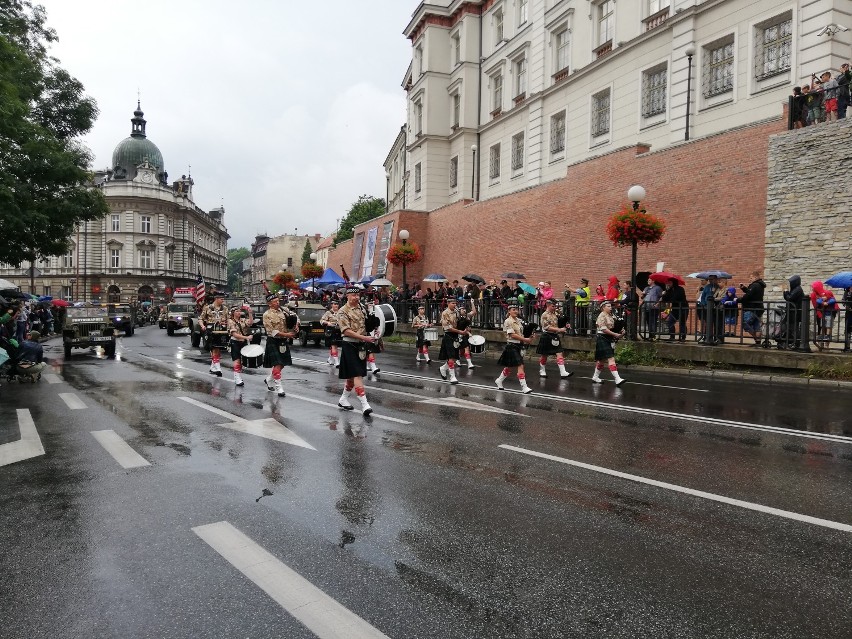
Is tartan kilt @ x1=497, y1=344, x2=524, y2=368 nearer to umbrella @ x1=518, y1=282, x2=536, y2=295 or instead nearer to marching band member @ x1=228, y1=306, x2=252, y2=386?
marching band member @ x1=228, y1=306, x2=252, y2=386

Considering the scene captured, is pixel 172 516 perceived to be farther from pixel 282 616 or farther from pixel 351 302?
pixel 351 302

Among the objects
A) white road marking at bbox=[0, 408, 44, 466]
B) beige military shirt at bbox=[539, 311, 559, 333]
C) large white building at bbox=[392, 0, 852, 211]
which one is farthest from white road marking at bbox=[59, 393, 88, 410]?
large white building at bbox=[392, 0, 852, 211]

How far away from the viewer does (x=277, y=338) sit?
12.2 metres

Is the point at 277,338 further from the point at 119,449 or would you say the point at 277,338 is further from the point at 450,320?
the point at 119,449

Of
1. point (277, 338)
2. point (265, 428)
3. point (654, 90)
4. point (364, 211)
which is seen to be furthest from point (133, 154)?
point (265, 428)

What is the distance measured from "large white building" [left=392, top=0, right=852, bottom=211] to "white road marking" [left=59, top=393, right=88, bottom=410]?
18.9 m

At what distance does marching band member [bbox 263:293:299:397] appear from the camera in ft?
39.5

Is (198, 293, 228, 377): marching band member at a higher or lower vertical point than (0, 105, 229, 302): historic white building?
lower

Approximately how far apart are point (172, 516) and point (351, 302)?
5.54m

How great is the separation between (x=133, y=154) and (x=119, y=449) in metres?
94.6

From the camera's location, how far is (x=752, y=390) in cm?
1230

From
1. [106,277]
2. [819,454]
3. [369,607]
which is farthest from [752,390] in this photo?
[106,277]

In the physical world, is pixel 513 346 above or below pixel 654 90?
below

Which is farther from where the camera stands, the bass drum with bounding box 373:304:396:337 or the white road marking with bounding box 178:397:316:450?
the bass drum with bounding box 373:304:396:337
